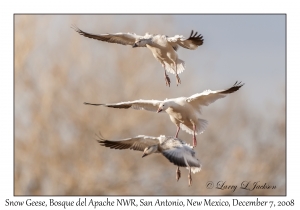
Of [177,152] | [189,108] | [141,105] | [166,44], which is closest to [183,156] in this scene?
[177,152]

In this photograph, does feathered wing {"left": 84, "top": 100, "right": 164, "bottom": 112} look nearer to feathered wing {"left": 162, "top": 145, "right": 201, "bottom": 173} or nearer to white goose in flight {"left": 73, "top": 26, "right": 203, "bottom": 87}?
white goose in flight {"left": 73, "top": 26, "right": 203, "bottom": 87}

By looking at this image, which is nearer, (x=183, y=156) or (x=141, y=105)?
(x=183, y=156)

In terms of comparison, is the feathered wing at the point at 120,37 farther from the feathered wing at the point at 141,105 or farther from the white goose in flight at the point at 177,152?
the white goose in flight at the point at 177,152

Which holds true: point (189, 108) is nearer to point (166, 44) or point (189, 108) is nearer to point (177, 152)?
point (166, 44)

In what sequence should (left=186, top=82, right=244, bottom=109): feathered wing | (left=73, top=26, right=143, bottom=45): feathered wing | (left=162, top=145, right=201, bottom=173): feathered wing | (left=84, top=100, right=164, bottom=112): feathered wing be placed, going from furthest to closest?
(left=73, top=26, right=143, bottom=45): feathered wing < (left=84, top=100, right=164, bottom=112): feathered wing < (left=186, top=82, right=244, bottom=109): feathered wing < (left=162, top=145, right=201, bottom=173): feathered wing

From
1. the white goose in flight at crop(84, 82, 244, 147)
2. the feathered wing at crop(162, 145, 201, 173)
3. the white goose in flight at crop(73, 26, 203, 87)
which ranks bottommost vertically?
the feathered wing at crop(162, 145, 201, 173)

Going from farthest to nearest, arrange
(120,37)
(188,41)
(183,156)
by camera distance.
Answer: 1. (120,37)
2. (188,41)
3. (183,156)

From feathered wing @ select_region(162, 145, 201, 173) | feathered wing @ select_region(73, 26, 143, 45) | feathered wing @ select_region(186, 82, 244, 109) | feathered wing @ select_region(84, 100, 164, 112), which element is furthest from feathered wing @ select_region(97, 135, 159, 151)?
feathered wing @ select_region(73, 26, 143, 45)

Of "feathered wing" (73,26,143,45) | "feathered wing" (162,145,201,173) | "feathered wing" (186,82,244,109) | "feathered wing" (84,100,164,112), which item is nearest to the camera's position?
"feathered wing" (162,145,201,173)

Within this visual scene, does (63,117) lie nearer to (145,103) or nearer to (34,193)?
(34,193)

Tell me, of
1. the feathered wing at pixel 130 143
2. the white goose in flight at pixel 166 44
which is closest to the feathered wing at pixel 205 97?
the white goose in flight at pixel 166 44
